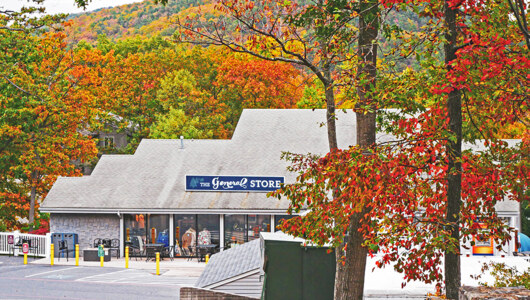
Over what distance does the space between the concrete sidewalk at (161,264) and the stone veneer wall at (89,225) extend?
1.18m

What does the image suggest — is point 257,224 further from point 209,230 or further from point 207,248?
point 207,248

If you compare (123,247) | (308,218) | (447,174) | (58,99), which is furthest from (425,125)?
(58,99)

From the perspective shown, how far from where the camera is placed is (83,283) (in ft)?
93.9

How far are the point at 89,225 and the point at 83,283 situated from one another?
9.20m

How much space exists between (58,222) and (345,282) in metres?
28.0

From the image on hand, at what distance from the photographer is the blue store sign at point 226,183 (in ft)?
123

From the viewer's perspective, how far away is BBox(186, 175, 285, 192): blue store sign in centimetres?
3736

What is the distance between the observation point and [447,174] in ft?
37.0

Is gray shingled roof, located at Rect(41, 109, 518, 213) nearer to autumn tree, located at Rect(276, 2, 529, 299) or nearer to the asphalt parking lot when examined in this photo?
the asphalt parking lot

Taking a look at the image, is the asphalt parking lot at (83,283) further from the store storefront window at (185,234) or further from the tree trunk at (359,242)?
the tree trunk at (359,242)

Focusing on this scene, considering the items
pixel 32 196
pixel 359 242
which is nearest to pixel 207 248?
pixel 32 196

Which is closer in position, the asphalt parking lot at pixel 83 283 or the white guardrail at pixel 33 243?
the asphalt parking lot at pixel 83 283

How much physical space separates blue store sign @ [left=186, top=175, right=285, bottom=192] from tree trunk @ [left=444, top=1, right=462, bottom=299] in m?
26.3

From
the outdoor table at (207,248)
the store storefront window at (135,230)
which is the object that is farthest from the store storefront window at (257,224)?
the store storefront window at (135,230)
